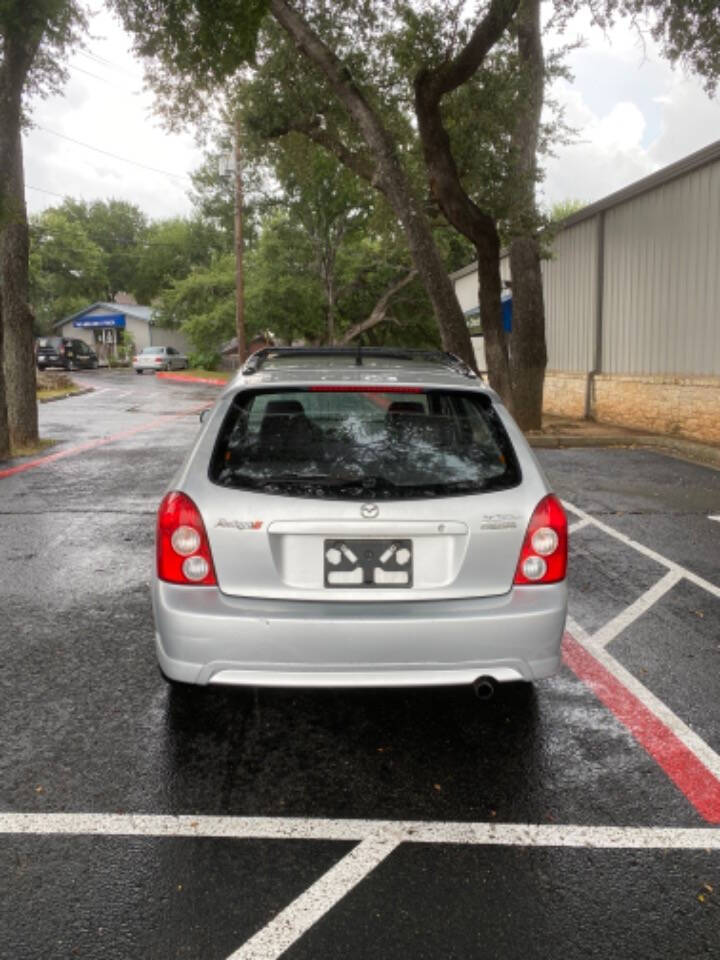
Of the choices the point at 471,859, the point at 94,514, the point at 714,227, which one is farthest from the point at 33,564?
the point at 714,227

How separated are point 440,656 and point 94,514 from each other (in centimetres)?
616

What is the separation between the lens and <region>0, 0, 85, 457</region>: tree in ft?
38.8

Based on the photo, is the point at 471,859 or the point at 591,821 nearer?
the point at 471,859

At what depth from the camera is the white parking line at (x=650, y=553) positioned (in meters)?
6.03

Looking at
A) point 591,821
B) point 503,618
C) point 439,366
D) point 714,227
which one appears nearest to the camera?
point 591,821

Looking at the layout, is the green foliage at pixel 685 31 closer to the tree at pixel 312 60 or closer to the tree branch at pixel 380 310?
the tree at pixel 312 60

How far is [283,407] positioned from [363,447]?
1.60 ft

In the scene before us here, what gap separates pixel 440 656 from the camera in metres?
3.21

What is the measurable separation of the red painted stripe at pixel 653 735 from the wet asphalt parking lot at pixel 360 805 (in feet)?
0.04

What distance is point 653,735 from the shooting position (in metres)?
3.71

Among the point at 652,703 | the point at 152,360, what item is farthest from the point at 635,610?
the point at 152,360

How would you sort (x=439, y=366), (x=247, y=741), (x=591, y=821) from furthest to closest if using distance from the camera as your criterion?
(x=439, y=366) < (x=247, y=741) < (x=591, y=821)

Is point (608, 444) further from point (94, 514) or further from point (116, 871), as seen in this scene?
point (116, 871)

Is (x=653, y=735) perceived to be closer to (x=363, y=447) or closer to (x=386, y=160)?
(x=363, y=447)
